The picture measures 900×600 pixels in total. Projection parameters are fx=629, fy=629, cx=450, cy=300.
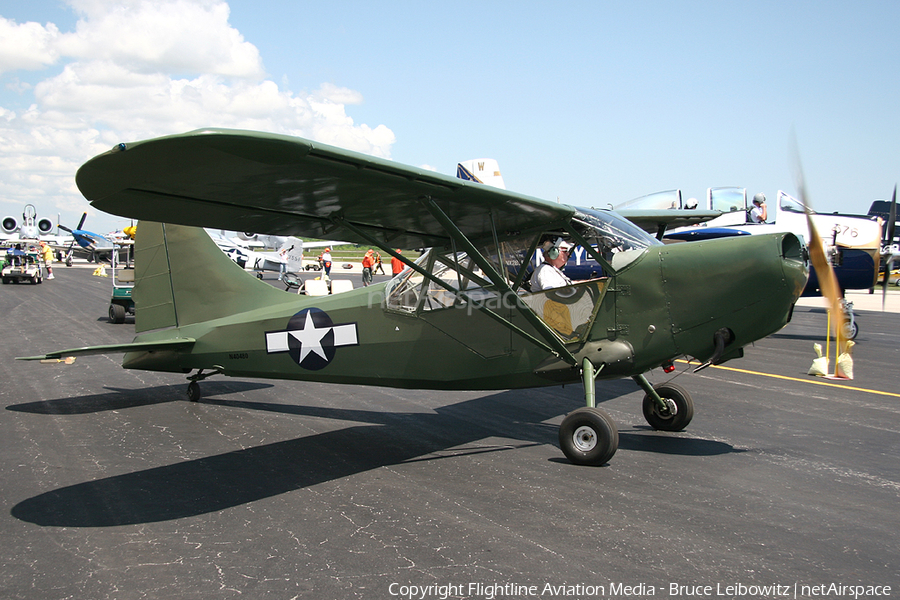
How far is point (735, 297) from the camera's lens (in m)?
5.39

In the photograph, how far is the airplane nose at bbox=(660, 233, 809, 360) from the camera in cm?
529

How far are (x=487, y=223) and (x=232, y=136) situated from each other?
299cm

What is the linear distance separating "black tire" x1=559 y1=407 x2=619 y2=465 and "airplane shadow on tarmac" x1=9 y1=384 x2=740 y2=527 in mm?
190

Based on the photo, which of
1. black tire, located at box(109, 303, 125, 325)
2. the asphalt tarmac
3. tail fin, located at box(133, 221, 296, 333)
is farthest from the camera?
black tire, located at box(109, 303, 125, 325)

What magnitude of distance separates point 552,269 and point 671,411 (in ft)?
6.84

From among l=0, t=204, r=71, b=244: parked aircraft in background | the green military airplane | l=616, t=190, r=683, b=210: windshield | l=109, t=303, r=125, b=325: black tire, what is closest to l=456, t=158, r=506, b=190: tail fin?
l=616, t=190, r=683, b=210: windshield

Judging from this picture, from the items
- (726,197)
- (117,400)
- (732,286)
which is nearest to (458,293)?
(732,286)

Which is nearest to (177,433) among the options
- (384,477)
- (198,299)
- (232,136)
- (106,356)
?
(198,299)

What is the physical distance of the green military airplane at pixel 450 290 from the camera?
14.2 ft

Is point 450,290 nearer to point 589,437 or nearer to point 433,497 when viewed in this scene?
point 589,437

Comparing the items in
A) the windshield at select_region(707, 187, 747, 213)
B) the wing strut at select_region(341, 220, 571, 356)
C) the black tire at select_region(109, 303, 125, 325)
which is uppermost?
the windshield at select_region(707, 187, 747, 213)

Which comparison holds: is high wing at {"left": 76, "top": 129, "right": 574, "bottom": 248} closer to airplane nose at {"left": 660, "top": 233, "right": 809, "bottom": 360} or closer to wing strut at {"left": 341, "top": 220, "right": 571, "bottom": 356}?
wing strut at {"left": 341, "top": 220, "right": 571, "bottom": 356}

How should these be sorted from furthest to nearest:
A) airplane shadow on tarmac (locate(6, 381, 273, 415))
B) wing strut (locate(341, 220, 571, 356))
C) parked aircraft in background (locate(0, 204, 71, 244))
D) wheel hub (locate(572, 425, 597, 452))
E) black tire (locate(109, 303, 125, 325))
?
parked aircraft in background (locate(0, 204, 71, 244)) < black tire (locate(109, 303, 125, 325)) < airplane shadow on tarmac (locate(6, 381, 273, 415)) < wing strut (locate(341, 220, 571, 356)) < wheel hub (locate(572, 425, 597, 452))

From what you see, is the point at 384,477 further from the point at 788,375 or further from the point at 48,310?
the point at 48,310
